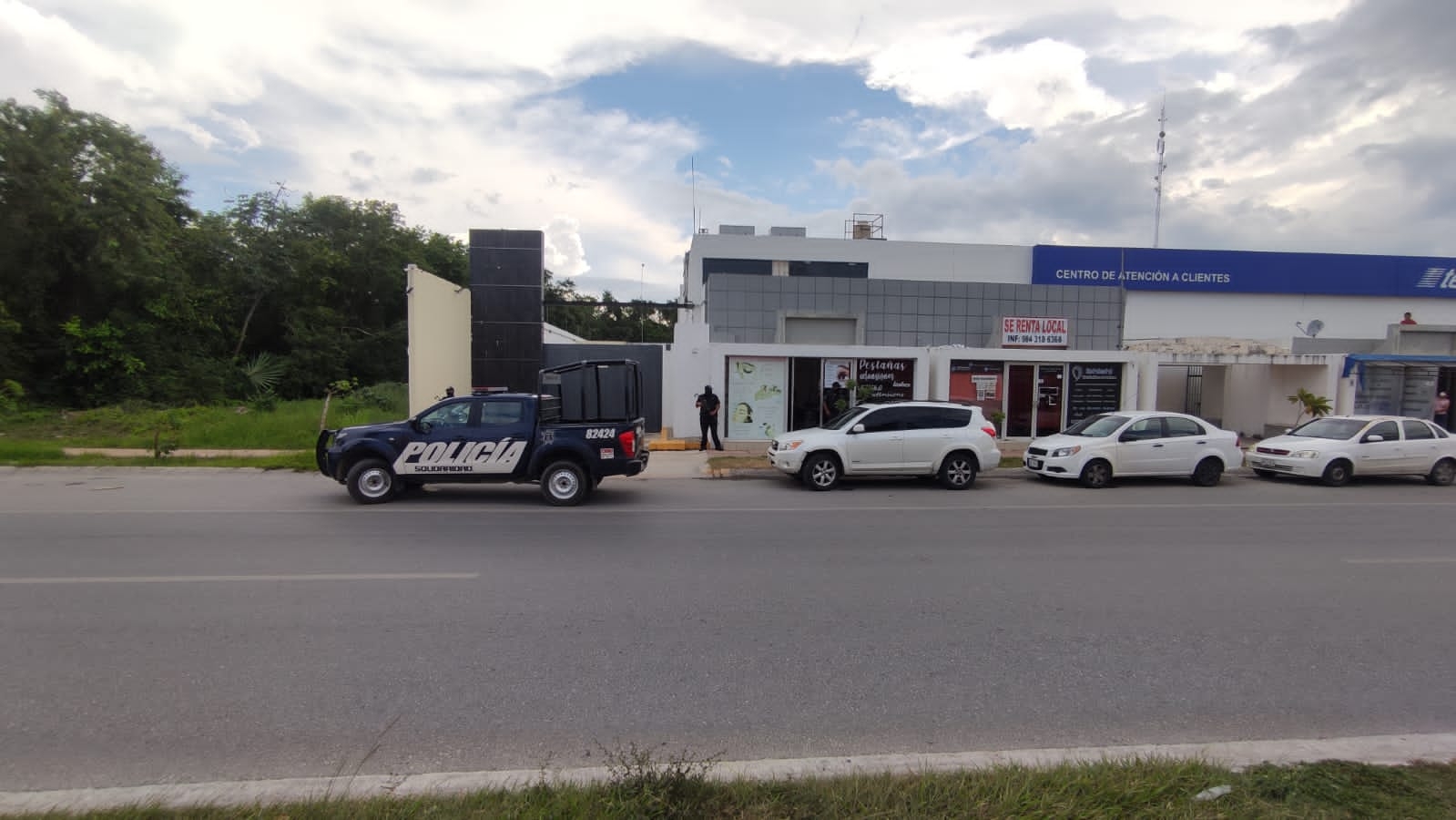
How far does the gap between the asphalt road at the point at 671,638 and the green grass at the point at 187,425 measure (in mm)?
7997

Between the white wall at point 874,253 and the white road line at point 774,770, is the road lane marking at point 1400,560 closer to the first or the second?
the white road line at point 774,770

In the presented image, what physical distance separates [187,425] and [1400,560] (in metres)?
22.9

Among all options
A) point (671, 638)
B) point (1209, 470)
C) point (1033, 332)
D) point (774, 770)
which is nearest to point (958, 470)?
point (1209, 470)

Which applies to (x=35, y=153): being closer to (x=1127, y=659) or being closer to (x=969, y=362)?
(x=969, y=362)

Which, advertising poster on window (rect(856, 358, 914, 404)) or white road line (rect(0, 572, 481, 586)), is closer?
white road line (rect(0, 572, 481, 586))

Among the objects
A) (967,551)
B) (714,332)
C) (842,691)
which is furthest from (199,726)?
(714,332)

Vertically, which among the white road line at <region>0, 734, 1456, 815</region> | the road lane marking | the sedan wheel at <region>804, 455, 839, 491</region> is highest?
the sedan wheel at <region>804, 455, 839, 491</region>

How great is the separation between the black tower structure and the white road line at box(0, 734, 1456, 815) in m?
19.5

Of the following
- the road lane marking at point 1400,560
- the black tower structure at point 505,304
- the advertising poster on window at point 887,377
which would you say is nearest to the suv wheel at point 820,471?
the advertising poster on window at point 887,377

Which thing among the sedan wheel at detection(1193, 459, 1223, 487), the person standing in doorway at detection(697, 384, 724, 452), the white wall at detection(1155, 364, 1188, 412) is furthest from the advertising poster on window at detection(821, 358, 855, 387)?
the white wall at detection(1155, 364, 1188, 412)

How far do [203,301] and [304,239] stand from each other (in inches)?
188

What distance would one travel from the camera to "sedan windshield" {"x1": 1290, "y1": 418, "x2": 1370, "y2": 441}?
14.5m

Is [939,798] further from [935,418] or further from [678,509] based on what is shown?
[935,418]

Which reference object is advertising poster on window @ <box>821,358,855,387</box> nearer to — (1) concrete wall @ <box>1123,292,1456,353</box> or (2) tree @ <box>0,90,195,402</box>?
(2) tree @ <box>0,90,195,402</box>
